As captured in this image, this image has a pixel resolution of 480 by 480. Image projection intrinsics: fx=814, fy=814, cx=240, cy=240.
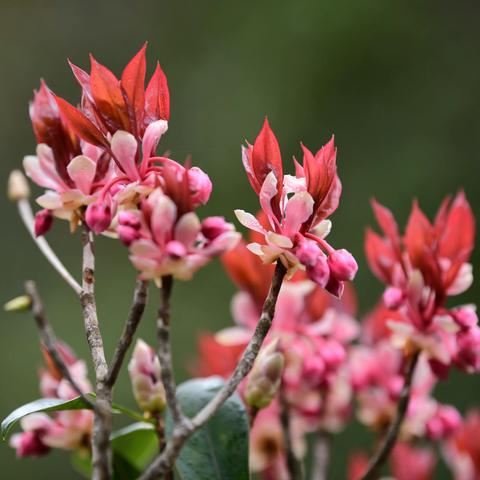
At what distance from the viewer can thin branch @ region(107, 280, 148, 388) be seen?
1.57 feet

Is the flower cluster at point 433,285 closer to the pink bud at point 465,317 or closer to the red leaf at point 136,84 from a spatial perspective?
the pink bud at point 465,317

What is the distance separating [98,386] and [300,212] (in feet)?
0.53

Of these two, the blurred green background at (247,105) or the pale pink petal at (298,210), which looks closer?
the pale pink petal at (298,210)

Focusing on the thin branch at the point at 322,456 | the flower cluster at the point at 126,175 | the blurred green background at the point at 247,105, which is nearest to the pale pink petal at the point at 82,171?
the flower cluster at the point at 126,175

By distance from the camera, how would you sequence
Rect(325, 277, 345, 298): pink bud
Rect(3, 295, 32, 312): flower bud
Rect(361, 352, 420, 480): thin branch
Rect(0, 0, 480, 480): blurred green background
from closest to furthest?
Rect(3, 295, 32, 312): flower bud
Rect(325, 277, 345, 298): pink bud
Rect(361, 352, 420, 480): thin branch
Rect(0, 0, 480, 480): blurred green background

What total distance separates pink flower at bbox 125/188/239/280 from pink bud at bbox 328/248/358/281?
0.28 ft

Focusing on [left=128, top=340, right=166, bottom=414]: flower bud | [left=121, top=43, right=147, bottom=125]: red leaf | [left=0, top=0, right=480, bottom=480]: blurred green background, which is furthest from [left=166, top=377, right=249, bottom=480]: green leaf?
[left=0, top=0, right=480, bottom=480]: blurred green background

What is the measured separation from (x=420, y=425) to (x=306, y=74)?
281cm

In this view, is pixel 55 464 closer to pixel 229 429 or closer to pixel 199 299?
pixel 199 299

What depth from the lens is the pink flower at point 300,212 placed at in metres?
0.50

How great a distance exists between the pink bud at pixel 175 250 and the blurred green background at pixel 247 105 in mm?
2032

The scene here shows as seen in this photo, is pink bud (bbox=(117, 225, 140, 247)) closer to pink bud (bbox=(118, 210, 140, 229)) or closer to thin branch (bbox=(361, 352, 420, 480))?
pink bud (bbox=(118, 210, 140, 229))

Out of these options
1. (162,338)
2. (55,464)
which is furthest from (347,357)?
(55,464)

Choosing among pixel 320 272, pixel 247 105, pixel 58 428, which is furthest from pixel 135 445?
pixel 247 105
